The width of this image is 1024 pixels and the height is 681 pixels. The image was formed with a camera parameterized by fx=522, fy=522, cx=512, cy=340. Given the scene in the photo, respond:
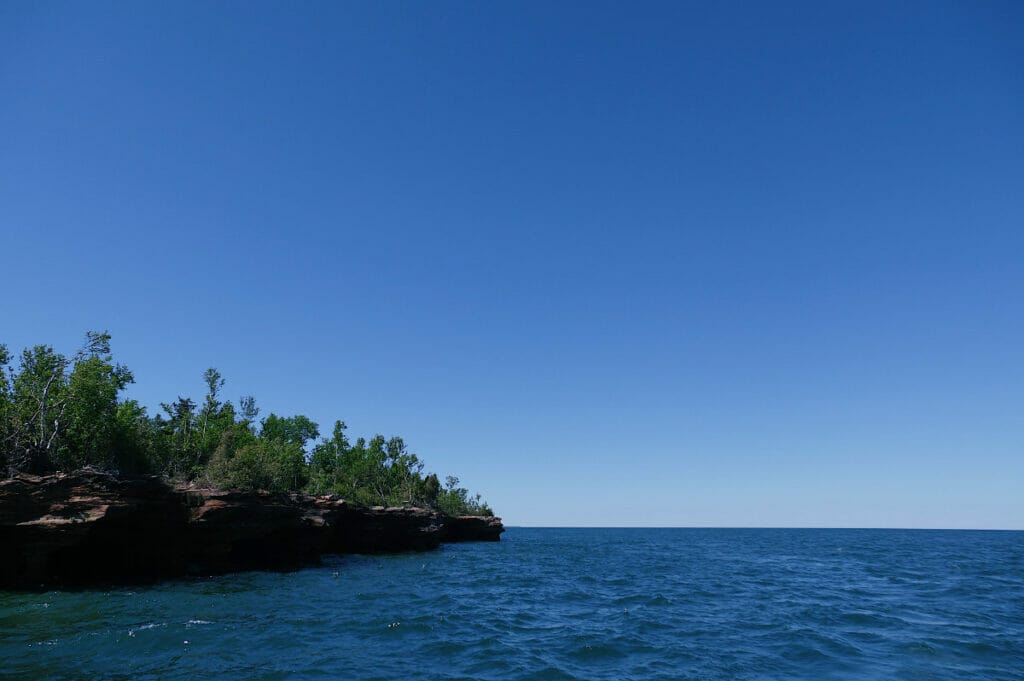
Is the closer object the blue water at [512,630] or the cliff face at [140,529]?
the blue water at [512,630]

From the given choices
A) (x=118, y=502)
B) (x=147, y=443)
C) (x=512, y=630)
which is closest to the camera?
(x=512, y=630)

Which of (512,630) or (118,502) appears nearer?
(512,630)

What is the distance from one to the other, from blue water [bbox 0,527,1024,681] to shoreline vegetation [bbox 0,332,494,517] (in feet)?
36.6

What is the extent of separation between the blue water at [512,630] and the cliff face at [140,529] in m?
3.05

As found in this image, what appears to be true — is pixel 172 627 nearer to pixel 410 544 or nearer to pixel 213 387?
pixel 410 544

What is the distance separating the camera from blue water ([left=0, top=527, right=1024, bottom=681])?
16.1m

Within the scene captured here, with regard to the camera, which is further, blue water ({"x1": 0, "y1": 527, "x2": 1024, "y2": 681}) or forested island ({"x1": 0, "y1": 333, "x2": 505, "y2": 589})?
forested island ({"x1": 0, "y1": 333, "x2": 505, "y2": 589})

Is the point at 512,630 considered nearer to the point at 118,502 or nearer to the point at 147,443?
the point at 118,502

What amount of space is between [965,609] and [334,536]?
5452 centimetres

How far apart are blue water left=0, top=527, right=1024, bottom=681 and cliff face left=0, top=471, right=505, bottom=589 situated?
3.05m

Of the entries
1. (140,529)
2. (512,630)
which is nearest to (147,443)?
(140,529)

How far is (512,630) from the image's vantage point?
2180cm

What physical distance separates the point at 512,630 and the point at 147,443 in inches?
1757

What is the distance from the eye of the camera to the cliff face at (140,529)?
27391 mm
